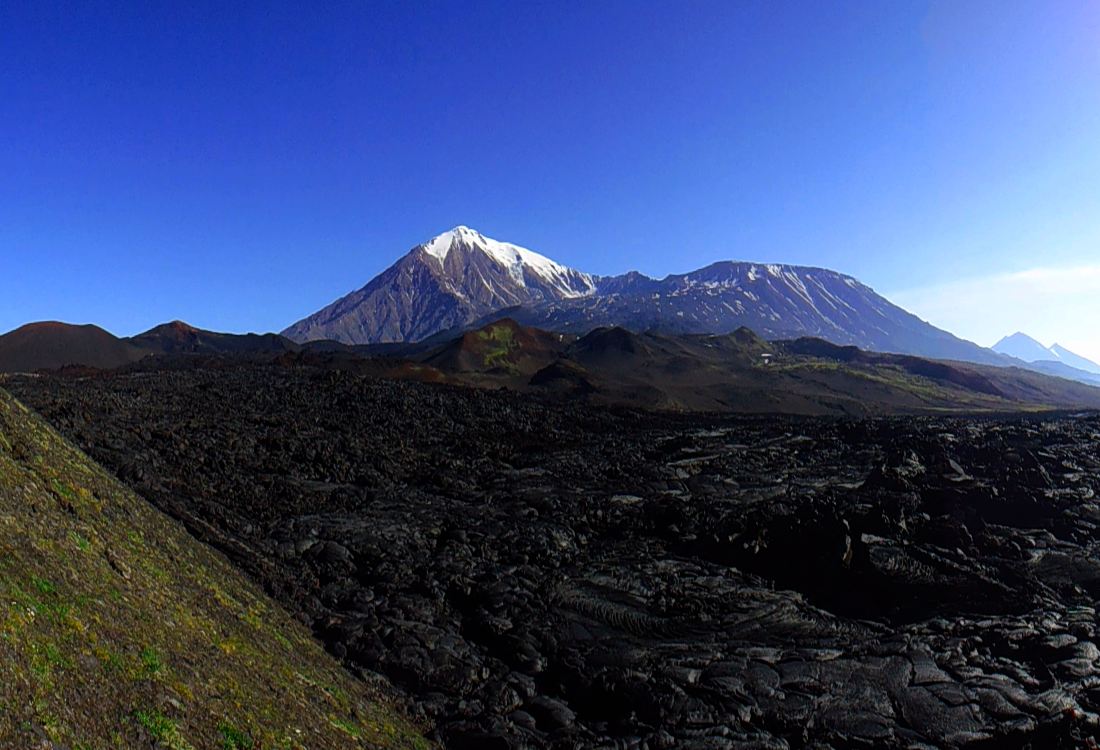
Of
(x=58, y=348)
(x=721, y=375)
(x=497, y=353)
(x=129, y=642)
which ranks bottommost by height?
(x=129, y=642)

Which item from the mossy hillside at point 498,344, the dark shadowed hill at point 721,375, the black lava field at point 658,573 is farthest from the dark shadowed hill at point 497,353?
the black lava field at point 658,573

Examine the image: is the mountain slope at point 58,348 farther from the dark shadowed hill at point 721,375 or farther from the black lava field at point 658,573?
the black lava field at point 658,573

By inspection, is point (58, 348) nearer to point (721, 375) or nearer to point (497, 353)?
point (497, 353)

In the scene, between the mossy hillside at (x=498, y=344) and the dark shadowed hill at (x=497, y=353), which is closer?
the dark shadowed hill at (x=497, y=353)

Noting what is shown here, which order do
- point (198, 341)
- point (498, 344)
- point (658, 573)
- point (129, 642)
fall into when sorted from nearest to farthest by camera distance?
1. point (129, 642)
2. point (658, 573)
3. point (498, 344)
4. point (198, 341)

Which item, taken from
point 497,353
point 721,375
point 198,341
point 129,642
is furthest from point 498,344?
point 129,642

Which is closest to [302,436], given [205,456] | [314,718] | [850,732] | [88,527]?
[205,456]
